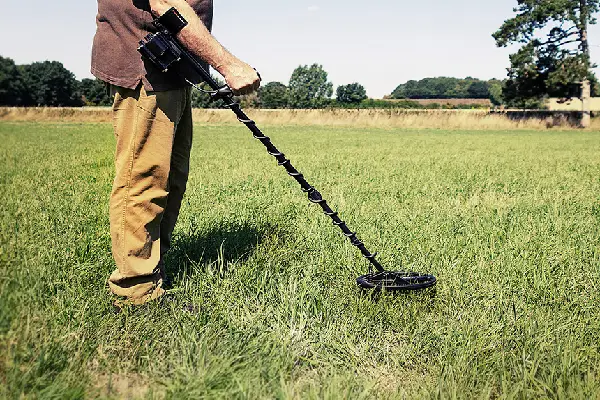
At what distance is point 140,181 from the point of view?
3.66 metres

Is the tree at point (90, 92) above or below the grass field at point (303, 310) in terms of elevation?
above

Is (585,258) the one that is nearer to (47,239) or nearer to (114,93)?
(114,93)

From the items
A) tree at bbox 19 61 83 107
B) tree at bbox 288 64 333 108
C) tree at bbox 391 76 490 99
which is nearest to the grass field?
tree at bbox 19 61 83 107

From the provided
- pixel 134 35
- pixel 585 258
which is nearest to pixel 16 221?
pixel 134 35

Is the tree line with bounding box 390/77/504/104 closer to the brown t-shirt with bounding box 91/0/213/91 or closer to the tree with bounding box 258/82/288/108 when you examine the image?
the tree with bounding box 258/82/288/108

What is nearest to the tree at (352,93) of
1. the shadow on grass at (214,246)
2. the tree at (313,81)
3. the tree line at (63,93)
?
the tree line at (63,93)

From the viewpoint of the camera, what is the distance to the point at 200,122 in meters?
49.6

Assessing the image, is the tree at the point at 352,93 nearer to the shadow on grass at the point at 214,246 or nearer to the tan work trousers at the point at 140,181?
the shadow on grass at the point at 214,246

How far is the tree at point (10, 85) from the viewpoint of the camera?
294ft

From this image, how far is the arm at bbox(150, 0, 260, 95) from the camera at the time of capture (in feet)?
11.3

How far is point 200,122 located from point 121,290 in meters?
46.9

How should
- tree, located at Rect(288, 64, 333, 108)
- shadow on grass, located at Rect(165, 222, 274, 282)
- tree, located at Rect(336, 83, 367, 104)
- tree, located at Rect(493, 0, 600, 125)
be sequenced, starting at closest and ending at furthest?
1. shadow on grass, located at Rect(165, 222, 274, 282)
2. tree, located at Rect(493, 0, 600, 125)
3. tree, located at Rect(336, 83, 367, 104)
4. tree, located at Rect(288, 64, 333, 108)

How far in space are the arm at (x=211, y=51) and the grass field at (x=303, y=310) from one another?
1.30 m

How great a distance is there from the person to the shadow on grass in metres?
0.57
